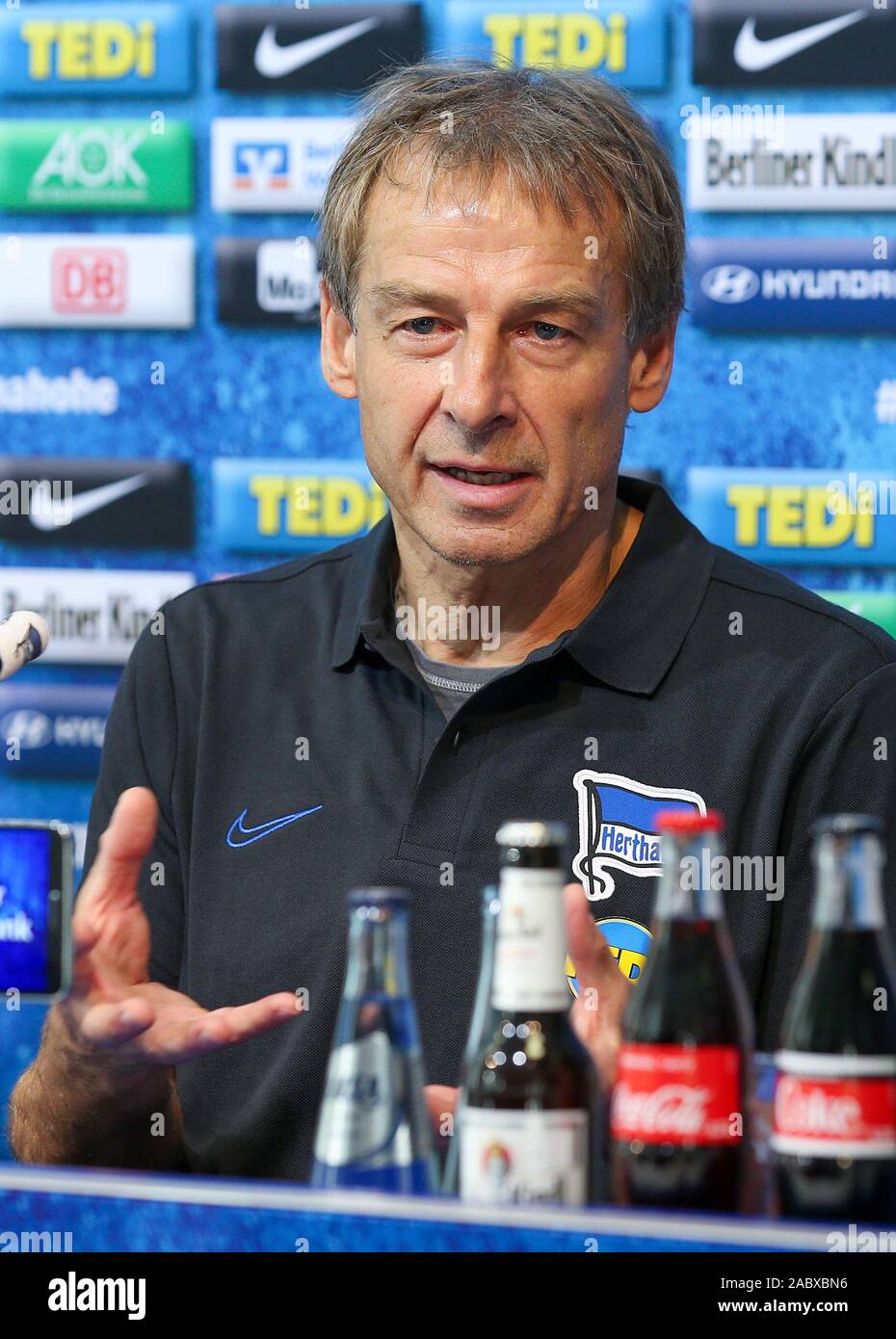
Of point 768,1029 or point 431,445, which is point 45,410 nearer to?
point 431,445

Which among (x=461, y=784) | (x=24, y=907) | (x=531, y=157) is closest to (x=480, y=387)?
(x=531, y=157)

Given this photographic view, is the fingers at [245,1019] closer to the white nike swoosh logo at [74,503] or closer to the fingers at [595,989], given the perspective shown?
the fingers at [595,989]

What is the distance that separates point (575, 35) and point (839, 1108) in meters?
1.99

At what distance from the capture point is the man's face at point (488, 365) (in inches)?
51.3

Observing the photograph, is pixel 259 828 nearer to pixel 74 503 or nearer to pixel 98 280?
pixel 74 503

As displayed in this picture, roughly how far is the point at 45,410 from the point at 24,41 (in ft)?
1.86

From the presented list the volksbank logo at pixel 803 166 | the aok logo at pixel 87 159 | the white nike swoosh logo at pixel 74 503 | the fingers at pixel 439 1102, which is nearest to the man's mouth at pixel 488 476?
the fingers at pixel 439 1102

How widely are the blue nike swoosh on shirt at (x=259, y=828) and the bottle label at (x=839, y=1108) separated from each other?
2.47ft

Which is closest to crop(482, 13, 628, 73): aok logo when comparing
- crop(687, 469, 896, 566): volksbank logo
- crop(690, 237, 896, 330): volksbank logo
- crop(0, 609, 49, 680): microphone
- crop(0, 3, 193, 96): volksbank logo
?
crop(690, 237, 896, 330): volksbank logo

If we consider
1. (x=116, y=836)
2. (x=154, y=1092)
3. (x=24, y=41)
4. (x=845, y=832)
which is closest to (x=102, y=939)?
(x=116, y=836)

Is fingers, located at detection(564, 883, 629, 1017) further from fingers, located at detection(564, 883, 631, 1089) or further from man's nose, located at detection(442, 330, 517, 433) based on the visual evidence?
man's nose, located at detection(442, 330, 517, 433)

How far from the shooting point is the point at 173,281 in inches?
97.4

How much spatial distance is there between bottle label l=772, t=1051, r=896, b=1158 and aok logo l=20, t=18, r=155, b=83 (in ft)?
7.17
